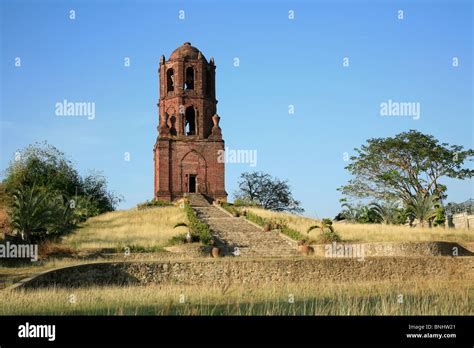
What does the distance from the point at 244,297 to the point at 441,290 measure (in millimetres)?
4328

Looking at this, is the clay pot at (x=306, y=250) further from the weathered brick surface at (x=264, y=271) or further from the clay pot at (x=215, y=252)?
the weathered brick surface at (x=264, y=271)

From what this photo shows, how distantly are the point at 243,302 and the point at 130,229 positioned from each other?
846 inches

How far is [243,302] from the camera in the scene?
1139 centimetres

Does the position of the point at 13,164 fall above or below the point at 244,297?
above

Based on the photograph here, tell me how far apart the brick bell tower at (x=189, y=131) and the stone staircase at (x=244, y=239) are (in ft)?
38.5

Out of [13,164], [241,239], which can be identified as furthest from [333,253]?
[13,164]

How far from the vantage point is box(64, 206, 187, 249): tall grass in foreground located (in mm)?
26062

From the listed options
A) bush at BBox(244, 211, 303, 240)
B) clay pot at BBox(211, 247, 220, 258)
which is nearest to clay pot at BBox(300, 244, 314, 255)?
bush at BBox(244, 211, 303, 240)

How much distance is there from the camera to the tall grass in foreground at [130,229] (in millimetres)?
26062

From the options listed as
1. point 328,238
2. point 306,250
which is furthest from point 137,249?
point 328,238
